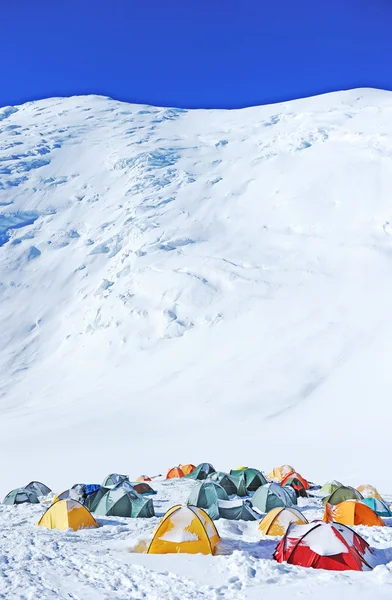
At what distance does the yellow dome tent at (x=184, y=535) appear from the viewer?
11.8m

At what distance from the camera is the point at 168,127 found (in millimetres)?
96812

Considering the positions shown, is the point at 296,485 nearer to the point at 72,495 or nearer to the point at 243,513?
the point at 243,513

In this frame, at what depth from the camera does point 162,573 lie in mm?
10148

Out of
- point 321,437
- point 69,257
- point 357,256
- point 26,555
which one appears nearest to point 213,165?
point 69,257

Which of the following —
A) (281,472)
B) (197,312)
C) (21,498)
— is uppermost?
(197,312)

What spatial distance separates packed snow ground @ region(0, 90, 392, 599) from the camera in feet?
101

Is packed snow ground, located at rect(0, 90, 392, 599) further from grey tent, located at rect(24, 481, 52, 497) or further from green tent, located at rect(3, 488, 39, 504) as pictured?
grey tent, located at rect(24, 481, 52, 497)

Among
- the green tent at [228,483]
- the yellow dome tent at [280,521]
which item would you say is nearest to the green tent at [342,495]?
the green tent at [228,483]

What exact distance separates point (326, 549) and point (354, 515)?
18.9 feet

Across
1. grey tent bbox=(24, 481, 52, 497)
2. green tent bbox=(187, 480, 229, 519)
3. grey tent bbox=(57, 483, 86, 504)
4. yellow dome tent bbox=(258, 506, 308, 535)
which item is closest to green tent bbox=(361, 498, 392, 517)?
yellow dome tent bbox=(258, 506, 308, 535)

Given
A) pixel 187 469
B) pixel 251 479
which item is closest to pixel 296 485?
pixel 251 479

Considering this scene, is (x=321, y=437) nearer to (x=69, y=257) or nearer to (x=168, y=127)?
(x=69, y=257)

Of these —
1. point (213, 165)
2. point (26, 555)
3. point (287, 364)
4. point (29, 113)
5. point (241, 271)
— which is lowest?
point (26, 555)

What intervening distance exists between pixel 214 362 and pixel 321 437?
13.4 meters
